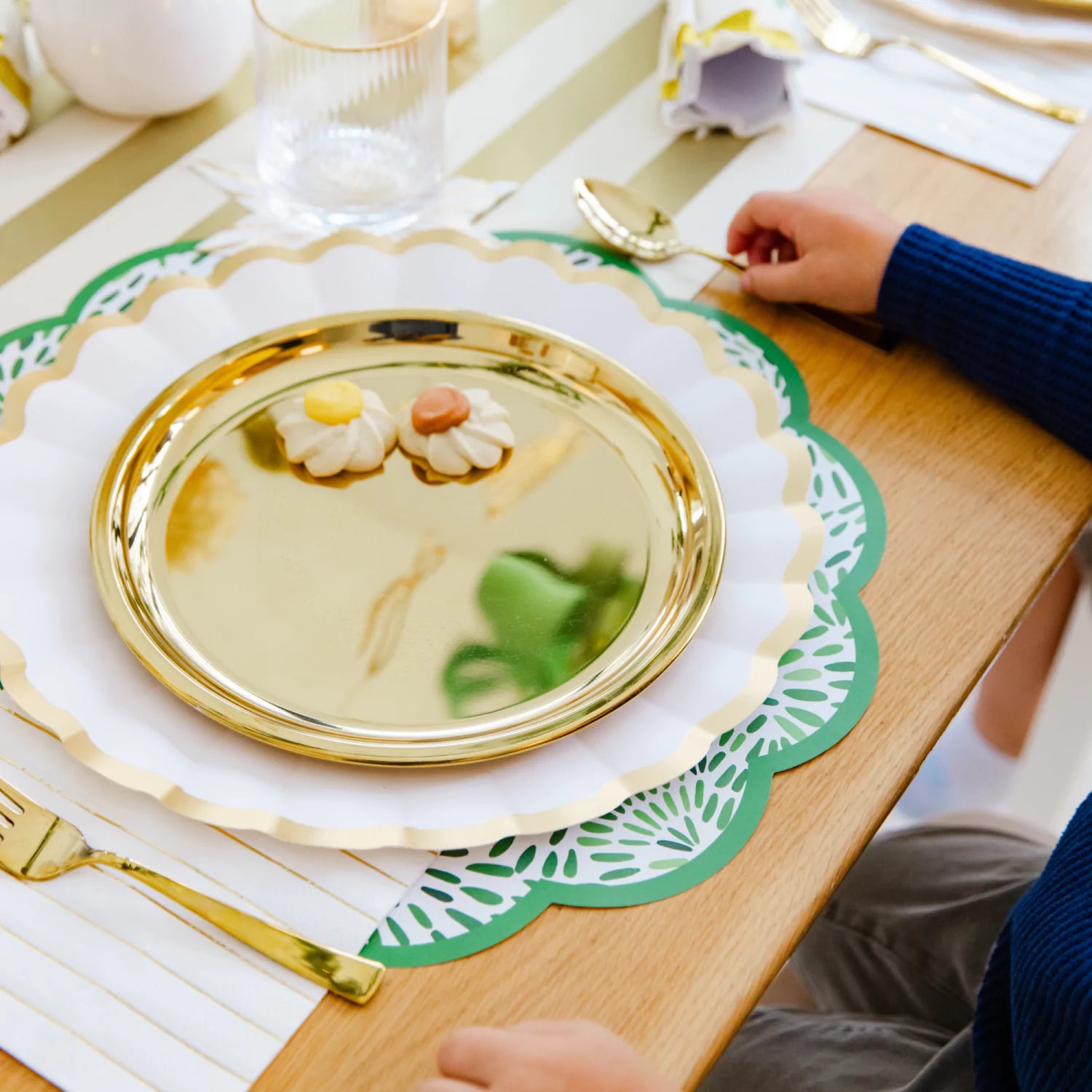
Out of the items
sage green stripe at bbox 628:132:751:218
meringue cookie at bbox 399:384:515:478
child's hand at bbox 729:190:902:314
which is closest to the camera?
meringue cookie at bbox 399:384:515:478

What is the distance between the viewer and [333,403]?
68 centimetres

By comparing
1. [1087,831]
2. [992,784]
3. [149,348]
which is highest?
[149,348]

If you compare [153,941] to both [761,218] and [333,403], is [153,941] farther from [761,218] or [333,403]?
[761,218]

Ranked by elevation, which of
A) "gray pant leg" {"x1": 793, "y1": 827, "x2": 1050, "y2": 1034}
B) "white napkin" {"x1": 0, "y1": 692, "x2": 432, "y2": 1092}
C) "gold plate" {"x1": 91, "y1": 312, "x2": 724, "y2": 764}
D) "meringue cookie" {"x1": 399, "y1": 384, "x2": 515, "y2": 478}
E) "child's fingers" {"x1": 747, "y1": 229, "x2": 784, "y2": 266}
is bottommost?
"gray pant leg" {"x1": 793, "y1": 827, "x2": 1050, "y2": 1034}

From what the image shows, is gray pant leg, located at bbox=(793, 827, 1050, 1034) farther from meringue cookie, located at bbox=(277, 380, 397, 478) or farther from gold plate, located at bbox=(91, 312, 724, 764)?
meringue cookie, located at bbox=(277, 380, 397, 478)

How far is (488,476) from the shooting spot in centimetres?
69

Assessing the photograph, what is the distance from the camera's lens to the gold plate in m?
0.58

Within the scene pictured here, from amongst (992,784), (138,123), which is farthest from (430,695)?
(992,784)

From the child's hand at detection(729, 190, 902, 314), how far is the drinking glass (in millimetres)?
229

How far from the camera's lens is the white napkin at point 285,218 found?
83cm

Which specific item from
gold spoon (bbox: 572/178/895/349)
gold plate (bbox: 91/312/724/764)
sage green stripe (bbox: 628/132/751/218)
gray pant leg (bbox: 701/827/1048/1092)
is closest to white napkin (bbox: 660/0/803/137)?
sage green stripe (bbox: 628/132/751/218)

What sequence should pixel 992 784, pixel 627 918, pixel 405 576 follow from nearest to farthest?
pixel 627 918, pixel 405 576, pixel 992 784

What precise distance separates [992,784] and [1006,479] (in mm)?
618

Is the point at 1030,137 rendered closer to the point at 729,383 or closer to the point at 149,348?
the point at 729,383
